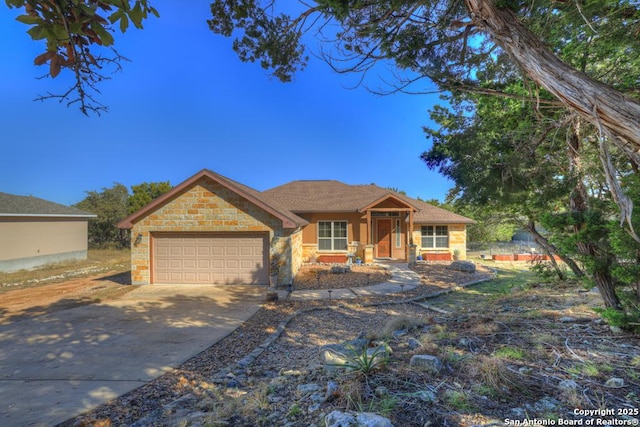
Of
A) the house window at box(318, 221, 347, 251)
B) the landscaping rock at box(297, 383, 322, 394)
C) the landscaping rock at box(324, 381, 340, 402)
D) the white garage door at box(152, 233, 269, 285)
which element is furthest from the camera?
the house window at box(318, 221, 347, 251)

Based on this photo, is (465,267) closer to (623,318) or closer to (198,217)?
(623,318)

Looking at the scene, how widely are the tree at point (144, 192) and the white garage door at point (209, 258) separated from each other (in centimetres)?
1748

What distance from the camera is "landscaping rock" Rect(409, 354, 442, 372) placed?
116 inches

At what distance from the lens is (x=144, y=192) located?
27047mm

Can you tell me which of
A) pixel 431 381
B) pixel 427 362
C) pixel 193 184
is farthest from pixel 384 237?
pixel 431 381

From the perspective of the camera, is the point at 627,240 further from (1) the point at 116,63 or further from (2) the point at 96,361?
(2) the point at 96,361

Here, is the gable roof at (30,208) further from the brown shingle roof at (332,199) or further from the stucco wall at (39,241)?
the brown shingle roof at (332,199)

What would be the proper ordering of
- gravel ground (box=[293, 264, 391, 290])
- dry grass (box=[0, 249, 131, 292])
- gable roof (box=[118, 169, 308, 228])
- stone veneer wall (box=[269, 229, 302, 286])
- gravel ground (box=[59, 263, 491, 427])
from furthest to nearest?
dry grass (box=[0, 249, 131, 292]) → gravel ground (box=[293, 264, 391, 290]) → stone veneer wall (box=[269, 229, 302, 286]) → gable roof (box=[118, 169, 308, 228]) → gravel ground (box=[59, 263, 491, 427])

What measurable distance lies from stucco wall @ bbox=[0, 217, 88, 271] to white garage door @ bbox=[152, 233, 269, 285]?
1175 cm

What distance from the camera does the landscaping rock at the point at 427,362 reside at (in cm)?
295

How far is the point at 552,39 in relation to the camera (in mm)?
5105

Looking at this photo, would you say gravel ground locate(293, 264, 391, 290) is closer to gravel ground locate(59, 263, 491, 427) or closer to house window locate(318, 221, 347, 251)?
gravel ground locate(59, 263, 491, 427)

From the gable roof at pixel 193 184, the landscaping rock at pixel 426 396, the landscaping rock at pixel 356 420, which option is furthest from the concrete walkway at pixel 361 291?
the landscaping rock at pixel 356 420

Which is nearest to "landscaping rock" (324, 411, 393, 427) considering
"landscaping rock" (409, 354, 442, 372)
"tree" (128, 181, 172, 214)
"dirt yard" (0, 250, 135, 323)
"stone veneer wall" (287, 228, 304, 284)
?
"landscaping rock" (409, 354, 442, 372)
